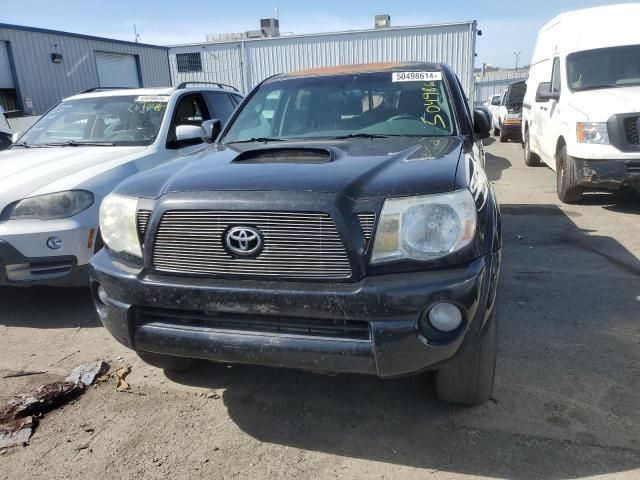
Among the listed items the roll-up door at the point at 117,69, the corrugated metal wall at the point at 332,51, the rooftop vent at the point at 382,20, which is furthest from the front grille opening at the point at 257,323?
the rooftop vent at the point at 382,20

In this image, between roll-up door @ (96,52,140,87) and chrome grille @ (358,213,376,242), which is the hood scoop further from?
roll-up door @ (96,52,140,87)

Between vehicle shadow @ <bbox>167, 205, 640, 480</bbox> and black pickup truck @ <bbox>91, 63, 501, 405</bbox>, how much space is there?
242 millimetres

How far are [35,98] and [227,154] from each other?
1713 centimetres

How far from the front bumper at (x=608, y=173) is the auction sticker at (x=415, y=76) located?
3606 millimetres

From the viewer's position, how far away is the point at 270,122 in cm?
376

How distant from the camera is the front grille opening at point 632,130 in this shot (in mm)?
5996

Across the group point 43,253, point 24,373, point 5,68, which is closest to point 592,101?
point 43,253

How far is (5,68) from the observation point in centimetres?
1595

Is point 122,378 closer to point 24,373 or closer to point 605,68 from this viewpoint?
point 24,373

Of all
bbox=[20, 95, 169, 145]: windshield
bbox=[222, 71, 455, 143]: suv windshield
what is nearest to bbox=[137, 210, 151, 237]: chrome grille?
bbox=[222, 71, 455, 143]: suv windshield

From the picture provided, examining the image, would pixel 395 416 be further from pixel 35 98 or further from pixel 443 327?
pixel 35 98

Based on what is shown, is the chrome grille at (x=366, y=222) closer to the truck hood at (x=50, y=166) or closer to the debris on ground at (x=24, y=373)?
the debris on ground at (x=24, y=373)

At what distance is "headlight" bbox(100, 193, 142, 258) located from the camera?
7.97ft

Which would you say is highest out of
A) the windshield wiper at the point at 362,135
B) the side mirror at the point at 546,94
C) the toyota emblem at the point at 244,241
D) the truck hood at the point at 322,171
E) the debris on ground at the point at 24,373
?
the side mirror at the point at 546,94
